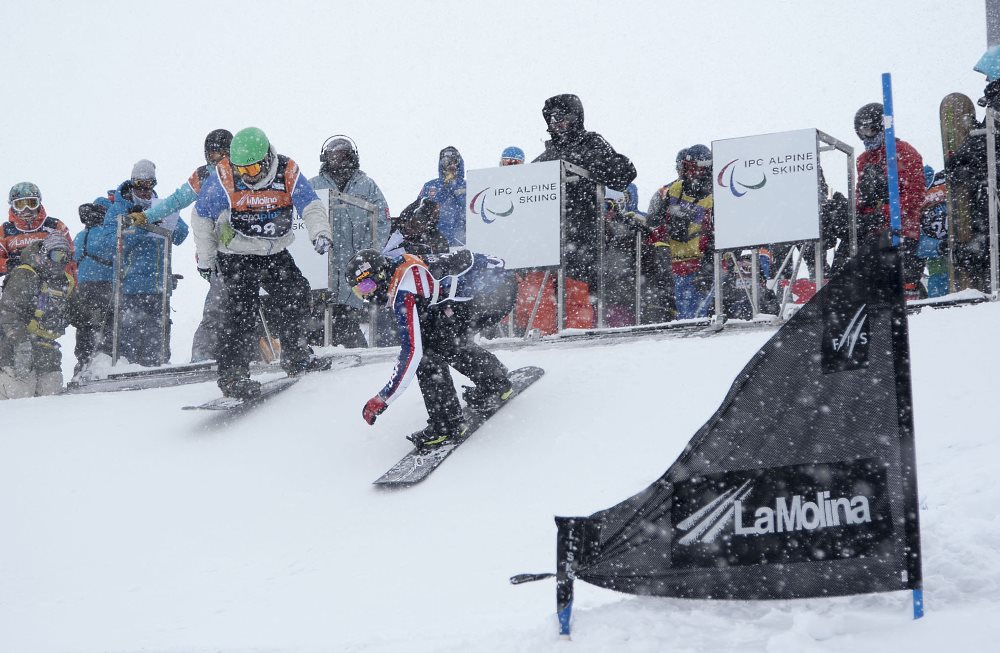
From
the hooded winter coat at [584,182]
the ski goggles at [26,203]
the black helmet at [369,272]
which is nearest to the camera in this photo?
the black helmet at [369,272]

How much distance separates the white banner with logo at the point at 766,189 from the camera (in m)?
8.07

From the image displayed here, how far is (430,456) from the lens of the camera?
734cm

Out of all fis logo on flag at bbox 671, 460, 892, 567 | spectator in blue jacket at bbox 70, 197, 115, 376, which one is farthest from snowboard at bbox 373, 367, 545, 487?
spectator in blue jacket at bbox 70, 197, 115, 376

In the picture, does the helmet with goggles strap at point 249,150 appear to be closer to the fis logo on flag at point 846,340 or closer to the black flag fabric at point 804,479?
the black flag fabric at point 804,479

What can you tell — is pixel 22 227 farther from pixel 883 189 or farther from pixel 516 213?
pixel 883 189

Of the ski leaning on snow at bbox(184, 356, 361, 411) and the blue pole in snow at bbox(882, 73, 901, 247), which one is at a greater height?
the blue pole in snow at bbox(882, 73, 901, 247)

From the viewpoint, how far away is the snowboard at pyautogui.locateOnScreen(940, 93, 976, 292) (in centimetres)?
823

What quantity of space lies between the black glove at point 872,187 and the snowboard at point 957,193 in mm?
493

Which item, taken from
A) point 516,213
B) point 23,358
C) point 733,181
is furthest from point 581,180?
point 23,358

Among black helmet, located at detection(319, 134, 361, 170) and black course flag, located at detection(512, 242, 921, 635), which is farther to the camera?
black helmet, located at detection(319, 134, 361, 170)

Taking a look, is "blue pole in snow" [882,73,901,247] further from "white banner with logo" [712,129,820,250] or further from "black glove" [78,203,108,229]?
"black glove" [78,203,108,229]

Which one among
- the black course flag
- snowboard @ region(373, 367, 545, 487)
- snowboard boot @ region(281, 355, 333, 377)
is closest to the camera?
the black course flag

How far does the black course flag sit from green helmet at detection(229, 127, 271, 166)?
212 inches

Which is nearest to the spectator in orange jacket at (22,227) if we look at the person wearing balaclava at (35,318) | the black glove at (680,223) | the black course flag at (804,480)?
the person wearing balaclava at (35,318)
